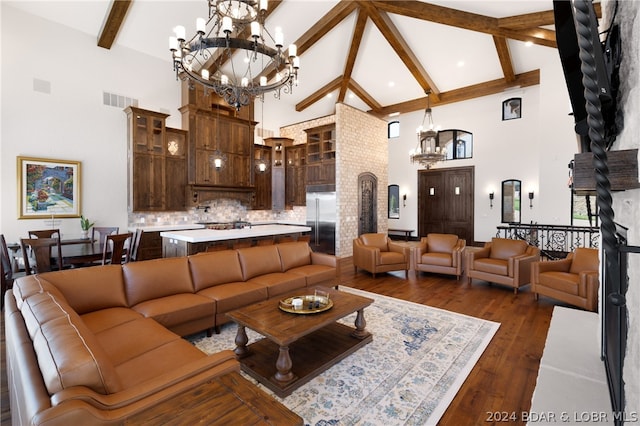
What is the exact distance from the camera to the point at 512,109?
8.87m

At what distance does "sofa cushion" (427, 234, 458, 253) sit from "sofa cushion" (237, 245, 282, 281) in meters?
3.39

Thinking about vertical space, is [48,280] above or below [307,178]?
below

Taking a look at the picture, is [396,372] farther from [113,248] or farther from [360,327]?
[113,248]

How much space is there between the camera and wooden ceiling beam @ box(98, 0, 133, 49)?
216 inches

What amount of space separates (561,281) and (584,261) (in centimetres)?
56

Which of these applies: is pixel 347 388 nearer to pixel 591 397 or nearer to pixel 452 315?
pixel 591 397

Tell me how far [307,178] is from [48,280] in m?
6.66

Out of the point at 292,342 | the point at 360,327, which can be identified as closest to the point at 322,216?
the point at 360,327

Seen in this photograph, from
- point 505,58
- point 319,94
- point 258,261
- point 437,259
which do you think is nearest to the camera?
point 258,261

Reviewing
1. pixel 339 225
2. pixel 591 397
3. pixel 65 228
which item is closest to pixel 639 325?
pixel 591 397

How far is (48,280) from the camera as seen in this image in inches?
105

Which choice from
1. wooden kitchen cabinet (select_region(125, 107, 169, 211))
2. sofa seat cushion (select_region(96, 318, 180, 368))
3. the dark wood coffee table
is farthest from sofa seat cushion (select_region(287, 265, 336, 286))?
wooden kitchen cabinet (select_region(125, 107, 169, 211))

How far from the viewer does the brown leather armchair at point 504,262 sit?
15.7 ft

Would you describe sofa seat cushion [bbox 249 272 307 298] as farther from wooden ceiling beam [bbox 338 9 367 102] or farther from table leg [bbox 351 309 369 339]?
wooden ceiling beam [bbox 338 9 367 102]
